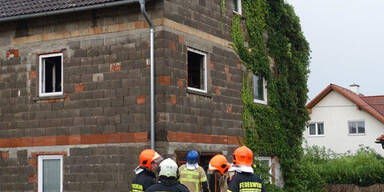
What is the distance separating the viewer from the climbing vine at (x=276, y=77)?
18.2 meters

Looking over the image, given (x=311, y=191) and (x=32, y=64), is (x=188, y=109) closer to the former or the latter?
(x=32, y=64)

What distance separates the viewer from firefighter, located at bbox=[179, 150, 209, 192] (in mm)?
11664

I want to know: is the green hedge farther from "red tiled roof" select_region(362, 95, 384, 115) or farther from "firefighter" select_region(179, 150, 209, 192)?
"red tiled roof" select_region(362, 95, 384, 115)

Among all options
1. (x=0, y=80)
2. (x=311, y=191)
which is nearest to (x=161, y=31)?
(x=0, y=80)

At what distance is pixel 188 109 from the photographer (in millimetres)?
15320

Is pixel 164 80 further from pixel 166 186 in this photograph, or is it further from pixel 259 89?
pixel 166 186

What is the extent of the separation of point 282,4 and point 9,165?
32.6ft

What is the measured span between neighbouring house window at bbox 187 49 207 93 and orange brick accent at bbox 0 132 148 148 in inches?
94.6

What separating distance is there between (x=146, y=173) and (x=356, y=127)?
3224 centimetres

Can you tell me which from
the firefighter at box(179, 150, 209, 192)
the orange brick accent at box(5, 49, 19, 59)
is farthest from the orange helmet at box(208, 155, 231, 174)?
the orange brick accent at box(5, 49, 19, 59)

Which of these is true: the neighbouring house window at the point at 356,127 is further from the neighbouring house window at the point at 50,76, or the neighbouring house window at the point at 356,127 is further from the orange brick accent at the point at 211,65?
the neighbouring house window at the point at 50,76

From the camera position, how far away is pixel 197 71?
646 inches

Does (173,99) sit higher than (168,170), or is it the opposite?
(173,99)

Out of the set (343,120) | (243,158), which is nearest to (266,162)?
(243,158)
